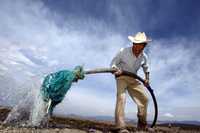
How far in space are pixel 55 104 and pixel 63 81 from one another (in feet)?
2.43

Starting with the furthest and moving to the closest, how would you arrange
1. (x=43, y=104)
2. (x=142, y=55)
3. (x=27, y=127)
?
1. (x=142, y=55)
2. (x=43, y=104)
3. (x=27, y=127)

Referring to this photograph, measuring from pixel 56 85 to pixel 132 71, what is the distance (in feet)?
8.03

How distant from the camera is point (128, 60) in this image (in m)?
11.6

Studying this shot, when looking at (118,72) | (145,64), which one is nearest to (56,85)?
(118,72)

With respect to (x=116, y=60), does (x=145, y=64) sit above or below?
above

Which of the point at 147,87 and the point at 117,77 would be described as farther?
the point at 147,87

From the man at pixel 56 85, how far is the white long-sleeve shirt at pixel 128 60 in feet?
3.78

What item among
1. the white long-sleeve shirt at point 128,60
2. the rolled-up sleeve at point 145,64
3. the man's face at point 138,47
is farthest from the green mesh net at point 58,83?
the rolled-up sleeve at point 145,64

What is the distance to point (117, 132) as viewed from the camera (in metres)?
11.1

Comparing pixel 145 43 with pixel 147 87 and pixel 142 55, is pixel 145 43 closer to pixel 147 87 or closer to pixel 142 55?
pixel 142 55

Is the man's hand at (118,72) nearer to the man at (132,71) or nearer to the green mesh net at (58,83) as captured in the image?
the man at (132,71)

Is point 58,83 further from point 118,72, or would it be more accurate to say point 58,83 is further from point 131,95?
point 131,95

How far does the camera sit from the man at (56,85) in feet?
36.5

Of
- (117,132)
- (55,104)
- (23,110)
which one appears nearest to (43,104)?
(55,104)
